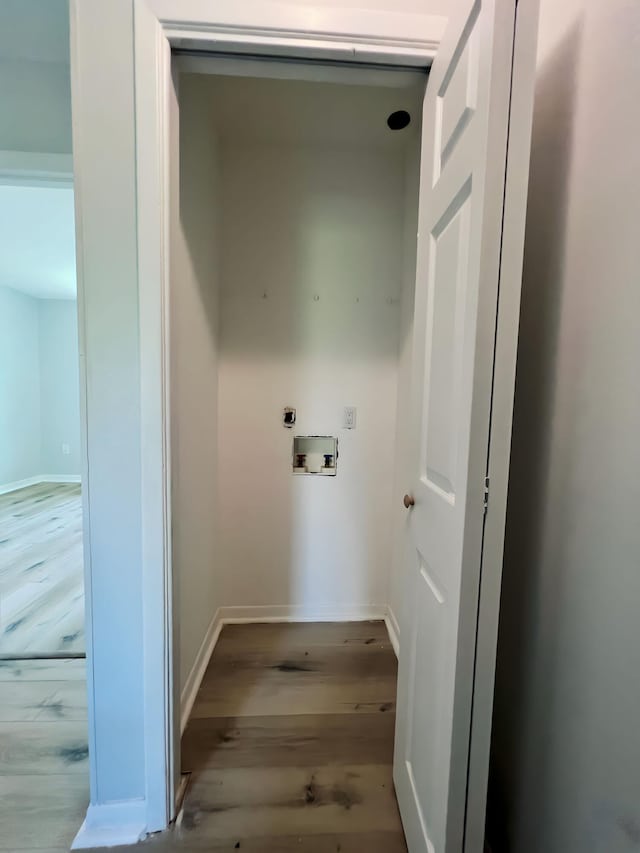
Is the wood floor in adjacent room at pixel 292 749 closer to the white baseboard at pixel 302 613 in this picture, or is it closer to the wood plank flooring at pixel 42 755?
the white baseboard at pixel 302 613

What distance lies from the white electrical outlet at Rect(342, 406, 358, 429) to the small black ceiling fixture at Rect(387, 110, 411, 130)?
4.48 feet

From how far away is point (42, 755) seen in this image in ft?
4.45

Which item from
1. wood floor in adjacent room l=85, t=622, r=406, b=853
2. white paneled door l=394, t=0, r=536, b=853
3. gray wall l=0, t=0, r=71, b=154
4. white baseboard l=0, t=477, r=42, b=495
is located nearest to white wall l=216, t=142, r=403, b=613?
wood floor in adjacent room l=85, t=622, r=406, b=853

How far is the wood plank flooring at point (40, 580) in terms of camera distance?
195 cm

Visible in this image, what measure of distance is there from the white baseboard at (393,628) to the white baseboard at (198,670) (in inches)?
36.7

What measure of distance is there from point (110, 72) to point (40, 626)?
2.46 m

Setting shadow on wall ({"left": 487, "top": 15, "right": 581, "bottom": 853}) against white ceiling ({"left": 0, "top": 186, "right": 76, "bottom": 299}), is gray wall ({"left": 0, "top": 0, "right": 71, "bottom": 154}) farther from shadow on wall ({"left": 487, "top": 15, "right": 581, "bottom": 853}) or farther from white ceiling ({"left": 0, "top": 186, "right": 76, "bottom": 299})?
shadow on wall ({"left": 487, "top": 15, "right": 581, "bottom": 853})

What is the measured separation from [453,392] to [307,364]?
4.41ft

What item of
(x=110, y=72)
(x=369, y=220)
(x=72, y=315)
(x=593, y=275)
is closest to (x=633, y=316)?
(x=593, y=275)

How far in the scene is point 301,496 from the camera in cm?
215

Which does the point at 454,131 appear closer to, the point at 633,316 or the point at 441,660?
the point at 633,316

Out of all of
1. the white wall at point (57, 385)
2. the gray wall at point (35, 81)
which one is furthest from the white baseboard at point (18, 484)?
the gray wall at point (35, 81)

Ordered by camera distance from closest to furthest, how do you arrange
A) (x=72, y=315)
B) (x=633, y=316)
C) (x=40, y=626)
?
1. (x=633, y=316)
2. (x=40, y=626)
3. (x=72, y=315)

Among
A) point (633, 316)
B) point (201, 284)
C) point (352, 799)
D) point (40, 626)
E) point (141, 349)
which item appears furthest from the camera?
point (40, 626)
